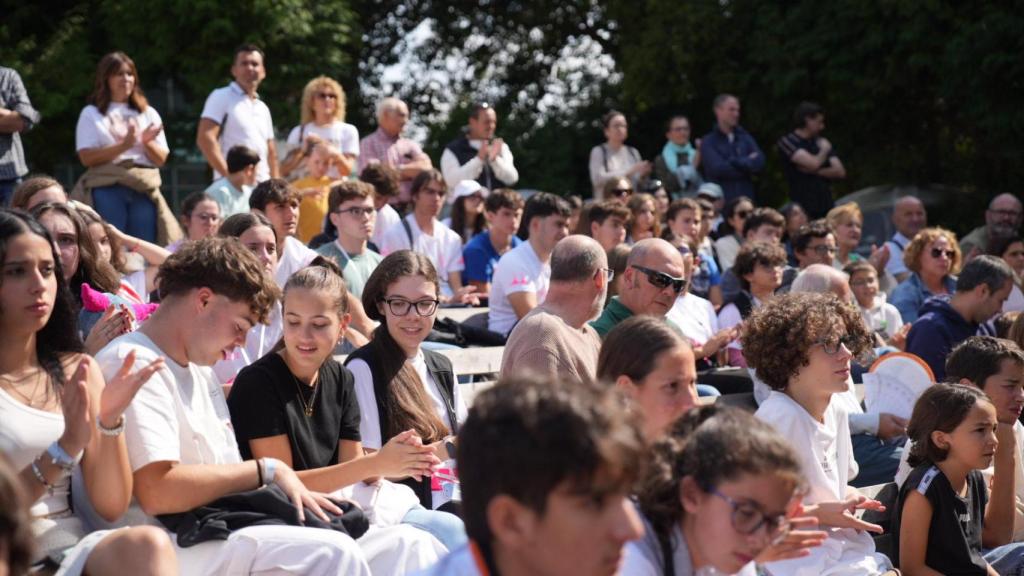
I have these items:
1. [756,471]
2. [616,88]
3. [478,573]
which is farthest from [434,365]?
[616,88]

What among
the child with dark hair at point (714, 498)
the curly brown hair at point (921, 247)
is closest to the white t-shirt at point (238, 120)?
the curly brown hair at point (921, 247)

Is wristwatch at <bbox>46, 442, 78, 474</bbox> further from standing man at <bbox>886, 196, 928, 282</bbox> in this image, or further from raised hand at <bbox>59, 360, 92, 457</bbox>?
standing man at <bbox>886, 196, 928, 282</bbox>

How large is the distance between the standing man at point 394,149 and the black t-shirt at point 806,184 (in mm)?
4348

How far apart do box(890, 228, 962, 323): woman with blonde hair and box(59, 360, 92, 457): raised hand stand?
7389 millimetres

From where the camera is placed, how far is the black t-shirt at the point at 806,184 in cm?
1353

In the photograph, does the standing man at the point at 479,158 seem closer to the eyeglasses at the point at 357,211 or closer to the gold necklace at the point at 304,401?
the eyeglasses at the point at 357,211

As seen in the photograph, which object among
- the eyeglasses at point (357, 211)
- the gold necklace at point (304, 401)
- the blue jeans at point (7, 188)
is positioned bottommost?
the gold necklace at point (304, 401)

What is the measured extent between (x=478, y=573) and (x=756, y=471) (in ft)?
2.95

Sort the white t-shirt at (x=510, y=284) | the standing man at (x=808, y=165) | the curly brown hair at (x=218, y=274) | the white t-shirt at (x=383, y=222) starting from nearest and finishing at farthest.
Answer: the curly brown hair at (x=218, y=274)
the white t-shirt at (x=510, y=284)
the white t-shirt at (x=383, y=222)
the standing man at (x=808, y=165)

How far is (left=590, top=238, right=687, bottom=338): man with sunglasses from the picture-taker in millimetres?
5906

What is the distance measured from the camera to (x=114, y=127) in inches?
357

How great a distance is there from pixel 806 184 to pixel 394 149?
187 inches

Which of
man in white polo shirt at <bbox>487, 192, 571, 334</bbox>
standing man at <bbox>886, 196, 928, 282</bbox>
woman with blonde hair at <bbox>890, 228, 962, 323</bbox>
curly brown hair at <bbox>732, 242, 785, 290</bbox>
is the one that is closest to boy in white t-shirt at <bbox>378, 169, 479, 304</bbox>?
man in white polo shirt at <bbox>487, 192, 571, 334</bbox>

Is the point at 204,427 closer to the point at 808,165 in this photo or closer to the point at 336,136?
the point at 336,136
